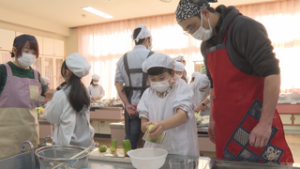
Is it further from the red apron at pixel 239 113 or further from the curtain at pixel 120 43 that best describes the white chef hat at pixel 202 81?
the curtain at pixel 120 43

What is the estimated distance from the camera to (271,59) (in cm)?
98

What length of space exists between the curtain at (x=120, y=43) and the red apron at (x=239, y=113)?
5.55 m

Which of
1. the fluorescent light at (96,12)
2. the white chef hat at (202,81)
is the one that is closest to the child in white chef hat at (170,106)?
the white chef hat at (202,81)

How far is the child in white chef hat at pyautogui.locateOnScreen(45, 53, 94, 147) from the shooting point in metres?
1.74

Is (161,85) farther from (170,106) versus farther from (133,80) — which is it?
(133,80)

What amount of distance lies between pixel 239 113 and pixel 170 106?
0.42m

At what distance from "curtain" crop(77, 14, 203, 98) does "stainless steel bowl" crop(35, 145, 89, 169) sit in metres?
5.89

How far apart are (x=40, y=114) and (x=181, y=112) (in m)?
3.18

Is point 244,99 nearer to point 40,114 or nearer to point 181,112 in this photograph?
point 181,112

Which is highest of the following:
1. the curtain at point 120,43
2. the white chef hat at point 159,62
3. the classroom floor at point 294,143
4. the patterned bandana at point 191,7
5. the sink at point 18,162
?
the curtain at point 120,43

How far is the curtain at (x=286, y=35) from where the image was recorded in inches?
225

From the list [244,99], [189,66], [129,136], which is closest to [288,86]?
[189,66]

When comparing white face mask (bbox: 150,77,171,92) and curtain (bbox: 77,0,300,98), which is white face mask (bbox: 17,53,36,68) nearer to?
white face mask (bbox: 150,77,171,92)

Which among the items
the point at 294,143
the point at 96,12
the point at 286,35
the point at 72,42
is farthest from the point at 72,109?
the point at 72,42
